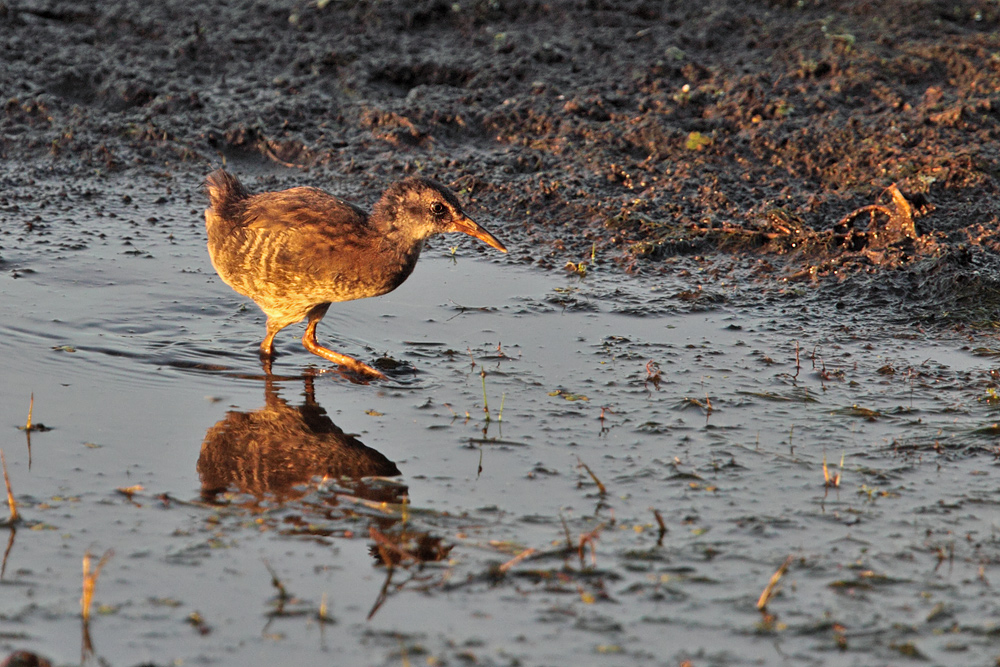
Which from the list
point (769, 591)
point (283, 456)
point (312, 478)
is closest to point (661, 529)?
point (769, 591)

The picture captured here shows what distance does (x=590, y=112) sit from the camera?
30.8 feet

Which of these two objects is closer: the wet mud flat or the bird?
the wet mud flat

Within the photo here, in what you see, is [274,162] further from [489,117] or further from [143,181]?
[489,117]

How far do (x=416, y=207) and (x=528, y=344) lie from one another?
3.22 feet

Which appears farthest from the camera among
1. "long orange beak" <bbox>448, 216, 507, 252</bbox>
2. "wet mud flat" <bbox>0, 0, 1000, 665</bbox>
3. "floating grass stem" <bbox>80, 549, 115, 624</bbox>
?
"long orange beak" <bbox>448, 216, 507, 252</bbox>

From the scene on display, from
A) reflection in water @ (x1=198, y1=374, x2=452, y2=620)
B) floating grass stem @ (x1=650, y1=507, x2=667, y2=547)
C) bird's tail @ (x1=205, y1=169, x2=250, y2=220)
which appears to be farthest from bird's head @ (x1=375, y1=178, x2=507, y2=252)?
floating grass stem @ (x1=650, y1=507, x2=667, y2=547)

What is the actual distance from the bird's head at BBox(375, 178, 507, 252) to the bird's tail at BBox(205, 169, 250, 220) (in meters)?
0.81

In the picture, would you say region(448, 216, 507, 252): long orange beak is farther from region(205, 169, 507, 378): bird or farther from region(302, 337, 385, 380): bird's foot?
region(302, 337, 385, 380): bird's foot

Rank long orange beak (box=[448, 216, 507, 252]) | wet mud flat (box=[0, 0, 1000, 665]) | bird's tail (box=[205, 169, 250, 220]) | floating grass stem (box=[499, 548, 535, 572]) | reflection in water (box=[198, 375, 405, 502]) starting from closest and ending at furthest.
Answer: wet mud flat (box=[0, 0, 1000, 665]) → floating grass stem (box=[499, 548, 535, 572]) → reflection in water (box=[198, 375, 405, 502]) → long orange beak (box=[448, 216, 507, 252]) → bird's tail (box=[205, 169, 250, 220])

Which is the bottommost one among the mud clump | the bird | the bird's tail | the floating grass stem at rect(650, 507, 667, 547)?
the floating grass stem at rect(650, 507, 667, 547)

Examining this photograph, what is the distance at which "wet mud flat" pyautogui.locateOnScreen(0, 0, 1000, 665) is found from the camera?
3.94 metres

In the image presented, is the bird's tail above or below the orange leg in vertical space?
above

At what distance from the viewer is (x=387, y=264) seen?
605 centimetres

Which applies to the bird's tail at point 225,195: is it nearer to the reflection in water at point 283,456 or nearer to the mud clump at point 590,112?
the reflection in water at point 283,456
